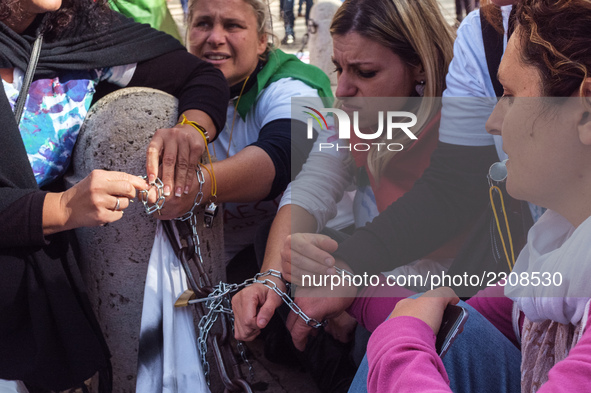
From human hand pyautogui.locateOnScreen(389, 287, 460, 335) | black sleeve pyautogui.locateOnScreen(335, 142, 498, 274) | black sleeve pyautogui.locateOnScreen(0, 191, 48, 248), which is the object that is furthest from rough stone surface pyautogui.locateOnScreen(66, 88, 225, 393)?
human hand pyautogui.locateOnScreen(389, 287, 460, 335)

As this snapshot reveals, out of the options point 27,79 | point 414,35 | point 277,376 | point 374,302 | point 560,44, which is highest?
point 560,44

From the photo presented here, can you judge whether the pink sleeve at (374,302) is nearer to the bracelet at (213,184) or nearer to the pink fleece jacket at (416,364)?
the pink fleece jacket at (416,364)

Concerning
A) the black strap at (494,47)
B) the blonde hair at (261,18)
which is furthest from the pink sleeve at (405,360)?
the blonde hair at (261,18)

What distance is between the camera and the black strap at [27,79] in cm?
204

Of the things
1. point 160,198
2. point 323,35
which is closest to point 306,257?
point 160,198

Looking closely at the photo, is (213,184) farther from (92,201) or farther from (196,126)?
(92,201)

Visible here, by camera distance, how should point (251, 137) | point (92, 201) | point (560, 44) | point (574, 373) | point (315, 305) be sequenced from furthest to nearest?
point (251, 137) < point (315, 305) < point (92, 201) < point (560, 44) < point (574, 373)

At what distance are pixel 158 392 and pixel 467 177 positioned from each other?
123 cm

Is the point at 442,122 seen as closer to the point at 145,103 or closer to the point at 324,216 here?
the point at 324,216

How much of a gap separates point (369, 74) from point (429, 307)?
117cm

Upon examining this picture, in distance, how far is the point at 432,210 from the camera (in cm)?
207

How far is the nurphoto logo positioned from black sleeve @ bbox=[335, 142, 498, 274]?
0.23m

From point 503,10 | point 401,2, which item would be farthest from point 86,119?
point 503,10

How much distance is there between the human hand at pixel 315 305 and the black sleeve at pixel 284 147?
26.1 inches
